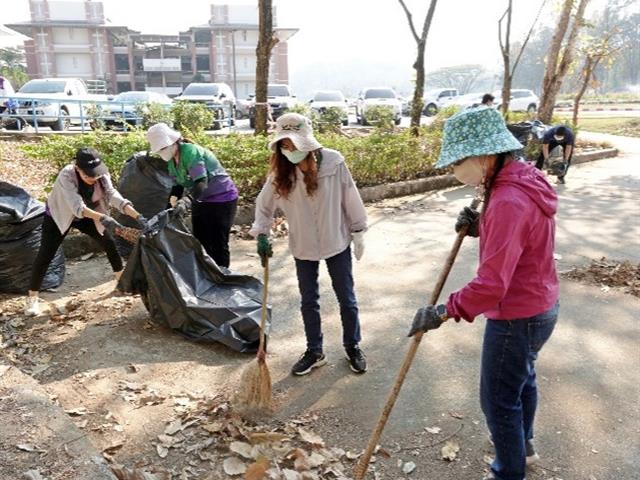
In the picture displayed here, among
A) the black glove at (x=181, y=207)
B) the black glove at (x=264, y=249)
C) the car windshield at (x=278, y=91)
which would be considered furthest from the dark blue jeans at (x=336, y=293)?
the car windshield at (x=278, y=91)

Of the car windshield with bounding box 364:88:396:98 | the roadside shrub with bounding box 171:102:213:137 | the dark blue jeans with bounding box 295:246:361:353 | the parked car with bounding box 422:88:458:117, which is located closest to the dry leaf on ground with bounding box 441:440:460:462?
the dark blue jeans with bounding box 295:246:361:353

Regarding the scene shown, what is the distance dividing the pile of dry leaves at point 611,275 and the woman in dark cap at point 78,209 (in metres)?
3.75

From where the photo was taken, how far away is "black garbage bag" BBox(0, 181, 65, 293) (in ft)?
14.9

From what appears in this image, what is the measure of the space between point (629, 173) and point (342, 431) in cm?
981

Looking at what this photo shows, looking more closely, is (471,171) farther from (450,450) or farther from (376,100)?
(376,100)

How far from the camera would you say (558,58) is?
1240 centimetres

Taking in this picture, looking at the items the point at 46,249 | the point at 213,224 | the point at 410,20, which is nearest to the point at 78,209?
the point at 46,249

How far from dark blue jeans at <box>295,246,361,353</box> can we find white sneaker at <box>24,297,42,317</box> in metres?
2.26

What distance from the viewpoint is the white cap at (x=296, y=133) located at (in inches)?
114

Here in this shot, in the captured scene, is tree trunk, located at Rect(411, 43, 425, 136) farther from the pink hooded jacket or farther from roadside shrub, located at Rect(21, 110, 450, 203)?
the pink hooded jacket

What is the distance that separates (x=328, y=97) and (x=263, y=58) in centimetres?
1455

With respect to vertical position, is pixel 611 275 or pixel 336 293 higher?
pixel 336 293

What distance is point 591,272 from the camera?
4945 mm

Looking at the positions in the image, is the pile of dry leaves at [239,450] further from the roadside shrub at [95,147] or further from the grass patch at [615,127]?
the grass patch at [615,127]
